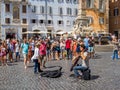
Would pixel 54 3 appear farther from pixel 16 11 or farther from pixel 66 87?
pixel 66 87

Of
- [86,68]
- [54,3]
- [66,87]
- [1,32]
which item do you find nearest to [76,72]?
[86,68]

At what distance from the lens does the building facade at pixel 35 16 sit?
235 ft

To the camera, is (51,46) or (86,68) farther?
(51,46)

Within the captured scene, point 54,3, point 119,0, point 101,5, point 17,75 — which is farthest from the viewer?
point 54,3

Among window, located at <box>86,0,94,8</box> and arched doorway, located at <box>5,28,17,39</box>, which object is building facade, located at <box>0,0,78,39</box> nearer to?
arched doorway, located at <box>5,28,17,39</box>

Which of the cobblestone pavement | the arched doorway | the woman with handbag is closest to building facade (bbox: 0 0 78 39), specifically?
the arched doorway

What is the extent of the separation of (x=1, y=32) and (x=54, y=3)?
13450 mm

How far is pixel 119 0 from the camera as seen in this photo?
70.1m

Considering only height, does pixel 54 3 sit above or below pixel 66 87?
above

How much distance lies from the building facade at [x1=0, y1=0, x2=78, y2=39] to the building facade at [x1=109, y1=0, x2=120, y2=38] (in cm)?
994

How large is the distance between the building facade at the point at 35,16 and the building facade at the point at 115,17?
9.94m

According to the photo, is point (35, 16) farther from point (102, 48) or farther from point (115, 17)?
point (102, 48)

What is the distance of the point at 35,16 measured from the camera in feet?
243

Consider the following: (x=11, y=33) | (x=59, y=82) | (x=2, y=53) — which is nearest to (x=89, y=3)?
(x=11, y=33)
